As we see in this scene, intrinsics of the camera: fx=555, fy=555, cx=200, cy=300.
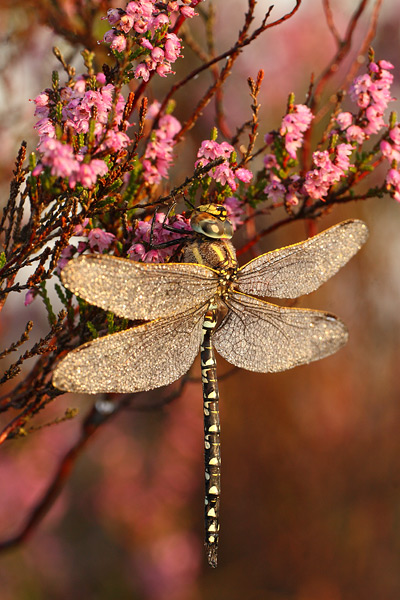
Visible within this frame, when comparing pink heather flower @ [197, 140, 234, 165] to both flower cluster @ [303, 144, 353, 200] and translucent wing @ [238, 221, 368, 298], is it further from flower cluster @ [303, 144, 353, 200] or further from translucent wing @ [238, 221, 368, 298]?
translucent wing @ [238, 221, 368, 298]

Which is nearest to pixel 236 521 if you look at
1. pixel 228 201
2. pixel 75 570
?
pixel 75 570

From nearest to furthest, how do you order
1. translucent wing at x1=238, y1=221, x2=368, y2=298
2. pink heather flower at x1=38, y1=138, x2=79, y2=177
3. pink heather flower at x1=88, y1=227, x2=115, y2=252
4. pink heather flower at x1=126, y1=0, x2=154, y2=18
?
pink heather flower at x1=38, y1=138, x2=79, y2=177, pink heather flower at x1=126, y1=0, x2=154, y2=18, pink heather flower at x1=88, y1=227, x2=115, y2=252, translucent wing at x1=238, y1=221, x2=368, y2=298

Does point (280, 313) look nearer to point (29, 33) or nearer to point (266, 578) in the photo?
point (29, 33)

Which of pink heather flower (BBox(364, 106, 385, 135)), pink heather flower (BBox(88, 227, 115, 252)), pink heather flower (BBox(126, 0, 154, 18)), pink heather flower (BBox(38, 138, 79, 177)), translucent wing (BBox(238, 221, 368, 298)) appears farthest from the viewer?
translucent wing (BBox(238, 221, 368, 298))

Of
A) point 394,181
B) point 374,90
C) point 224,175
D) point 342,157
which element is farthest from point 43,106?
point 394,181

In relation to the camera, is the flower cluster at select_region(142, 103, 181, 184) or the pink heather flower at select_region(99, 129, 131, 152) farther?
the flower cluster at select_region(142, 103, 181, 184)

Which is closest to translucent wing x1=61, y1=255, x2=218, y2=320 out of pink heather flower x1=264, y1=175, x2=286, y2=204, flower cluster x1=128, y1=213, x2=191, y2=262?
flower cluster x1=128, y1=213, x2=191, y2=262
